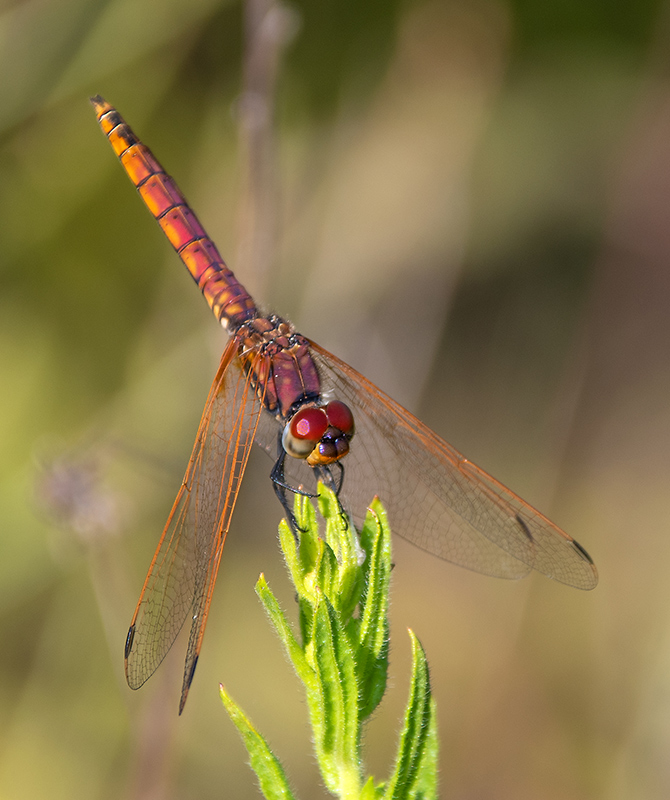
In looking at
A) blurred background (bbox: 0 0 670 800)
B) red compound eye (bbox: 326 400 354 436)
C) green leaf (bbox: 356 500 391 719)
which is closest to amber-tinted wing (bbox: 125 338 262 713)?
red compound eye (bbox: 326 400 354 436)

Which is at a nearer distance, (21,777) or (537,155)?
(21,777)

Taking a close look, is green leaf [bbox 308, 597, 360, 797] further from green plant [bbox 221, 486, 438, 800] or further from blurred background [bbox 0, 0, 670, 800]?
blurred background [bbox 0, 0, 670, 800]

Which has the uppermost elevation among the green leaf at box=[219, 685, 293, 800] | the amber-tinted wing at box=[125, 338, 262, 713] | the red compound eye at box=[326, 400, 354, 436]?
the red compound eye at box=[326, 400, 354, 436]

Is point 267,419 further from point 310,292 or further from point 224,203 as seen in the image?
point 224,203

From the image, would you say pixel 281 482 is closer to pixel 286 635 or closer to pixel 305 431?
pixel 305 431

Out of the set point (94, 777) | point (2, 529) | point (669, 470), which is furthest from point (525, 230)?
point (94, 777)

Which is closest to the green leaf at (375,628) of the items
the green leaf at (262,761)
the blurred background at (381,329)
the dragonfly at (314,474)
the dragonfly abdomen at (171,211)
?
the green leaf at (262,761)

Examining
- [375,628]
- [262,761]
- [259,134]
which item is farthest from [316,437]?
[259,134]
